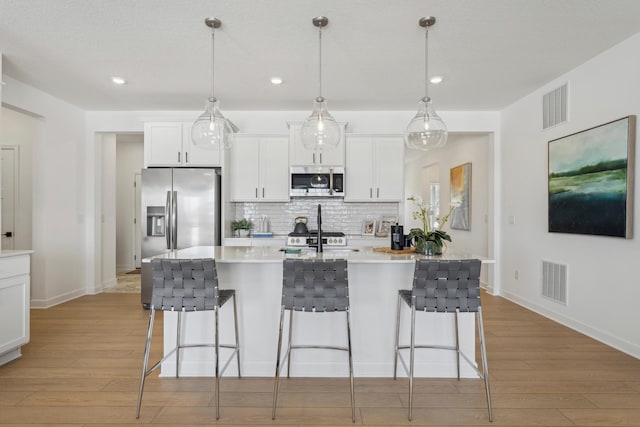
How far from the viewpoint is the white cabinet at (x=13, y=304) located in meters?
2.81

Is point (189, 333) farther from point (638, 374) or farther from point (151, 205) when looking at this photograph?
point (638, 374)

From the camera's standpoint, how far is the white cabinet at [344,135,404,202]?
506 cm

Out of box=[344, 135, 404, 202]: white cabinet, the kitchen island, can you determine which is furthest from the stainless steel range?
the kitchen island

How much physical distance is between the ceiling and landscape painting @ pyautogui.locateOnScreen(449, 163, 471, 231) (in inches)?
69.0

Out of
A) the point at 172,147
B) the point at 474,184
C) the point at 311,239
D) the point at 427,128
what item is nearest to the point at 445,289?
the point at 427,128

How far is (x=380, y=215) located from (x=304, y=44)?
2.83 metres

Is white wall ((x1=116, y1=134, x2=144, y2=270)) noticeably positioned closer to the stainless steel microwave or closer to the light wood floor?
the stainless steel microwave

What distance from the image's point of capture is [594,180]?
11.3 ft

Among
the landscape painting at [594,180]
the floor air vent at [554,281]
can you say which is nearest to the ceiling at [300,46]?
the landscape painting at [594,180]

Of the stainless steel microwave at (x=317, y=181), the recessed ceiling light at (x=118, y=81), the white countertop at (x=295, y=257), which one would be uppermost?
the recessed ceiling light at (x=118, y=81)

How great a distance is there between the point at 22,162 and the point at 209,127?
366 centimetres

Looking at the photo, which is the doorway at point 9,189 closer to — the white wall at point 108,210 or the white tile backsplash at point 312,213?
the white wall at point 108,210

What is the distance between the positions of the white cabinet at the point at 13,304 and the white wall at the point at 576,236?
5.09m

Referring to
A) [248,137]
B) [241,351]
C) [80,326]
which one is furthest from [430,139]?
[80,326]
